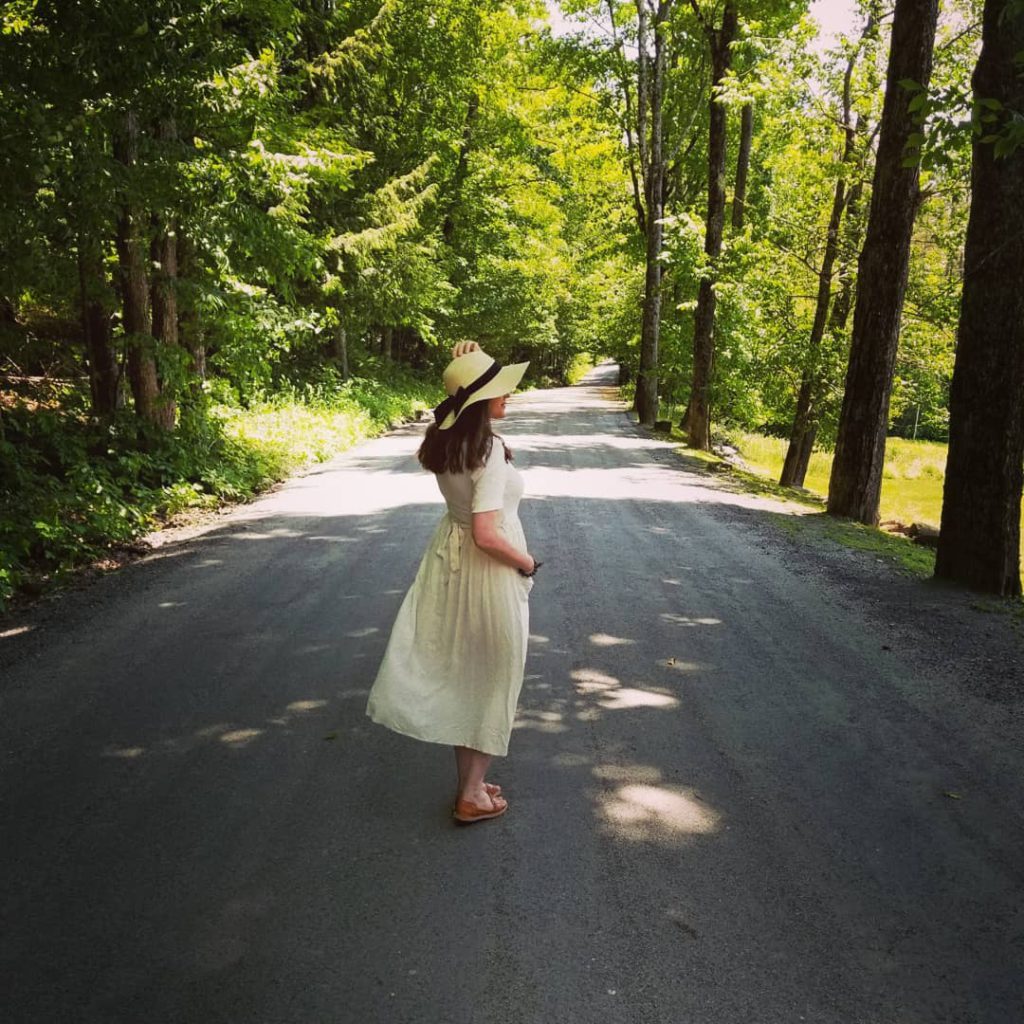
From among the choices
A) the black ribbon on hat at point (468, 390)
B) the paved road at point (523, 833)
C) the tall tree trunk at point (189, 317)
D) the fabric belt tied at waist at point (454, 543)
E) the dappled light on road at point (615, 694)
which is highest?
the tall tree trunk at point (189, 317)

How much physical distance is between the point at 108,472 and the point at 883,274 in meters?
9.93

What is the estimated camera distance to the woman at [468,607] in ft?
11.0

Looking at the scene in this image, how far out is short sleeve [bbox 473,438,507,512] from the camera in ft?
10.9

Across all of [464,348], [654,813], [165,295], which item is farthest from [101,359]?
[654,813]

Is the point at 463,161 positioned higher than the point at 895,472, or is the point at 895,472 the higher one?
the point at 463,161

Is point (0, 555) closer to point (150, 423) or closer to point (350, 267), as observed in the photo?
point (150, 423)

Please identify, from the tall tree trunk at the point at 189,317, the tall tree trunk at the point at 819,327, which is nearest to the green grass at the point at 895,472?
the tall tree trunk at the point at 819,327

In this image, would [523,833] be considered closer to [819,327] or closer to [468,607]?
[468,607]

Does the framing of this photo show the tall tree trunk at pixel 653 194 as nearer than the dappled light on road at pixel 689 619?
No

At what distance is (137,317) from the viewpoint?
1100 centimetres

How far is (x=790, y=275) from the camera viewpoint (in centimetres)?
1820

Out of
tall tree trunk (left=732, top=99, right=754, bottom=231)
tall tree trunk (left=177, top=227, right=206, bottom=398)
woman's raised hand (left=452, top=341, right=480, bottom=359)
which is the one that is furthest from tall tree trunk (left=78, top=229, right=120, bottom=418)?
tall tree trunk (left=732, top=99, right=754, bottom=231)

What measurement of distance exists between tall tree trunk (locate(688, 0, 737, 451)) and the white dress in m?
14.1

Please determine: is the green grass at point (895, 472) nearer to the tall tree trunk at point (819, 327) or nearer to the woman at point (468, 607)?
the tall tree trunk at point (819, 327)
